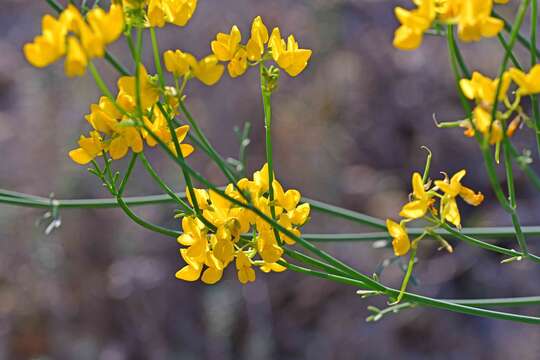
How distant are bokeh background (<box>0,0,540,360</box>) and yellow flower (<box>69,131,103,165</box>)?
2.06 meters

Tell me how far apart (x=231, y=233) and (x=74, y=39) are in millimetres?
259

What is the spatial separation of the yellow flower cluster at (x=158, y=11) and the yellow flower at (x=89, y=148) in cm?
13

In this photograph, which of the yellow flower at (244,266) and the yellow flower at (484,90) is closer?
the yellow flower at (484,90)

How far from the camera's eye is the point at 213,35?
3.88 m

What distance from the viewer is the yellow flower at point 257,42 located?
0.87 metres

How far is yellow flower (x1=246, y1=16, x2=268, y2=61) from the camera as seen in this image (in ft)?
2.85

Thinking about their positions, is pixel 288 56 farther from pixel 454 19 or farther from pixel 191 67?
pixel 454 19

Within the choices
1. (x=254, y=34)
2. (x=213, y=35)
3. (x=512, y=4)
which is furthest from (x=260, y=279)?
(x=254, y=34)

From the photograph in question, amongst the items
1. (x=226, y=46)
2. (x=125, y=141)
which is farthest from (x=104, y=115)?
(x=226, y=46)

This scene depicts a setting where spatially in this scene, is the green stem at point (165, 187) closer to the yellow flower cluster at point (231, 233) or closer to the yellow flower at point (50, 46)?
the yellow flower cluster at point (231, 233)

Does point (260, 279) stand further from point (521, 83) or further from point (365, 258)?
point (521, 83)

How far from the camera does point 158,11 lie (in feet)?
2.67

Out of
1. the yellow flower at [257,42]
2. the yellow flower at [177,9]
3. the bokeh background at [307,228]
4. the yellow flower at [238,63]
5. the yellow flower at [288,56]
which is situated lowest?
the bokeh background at [307,228]

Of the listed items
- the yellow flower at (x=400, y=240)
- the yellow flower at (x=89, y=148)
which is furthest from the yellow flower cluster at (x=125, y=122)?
the yellow flower at (x=400, y=240)
